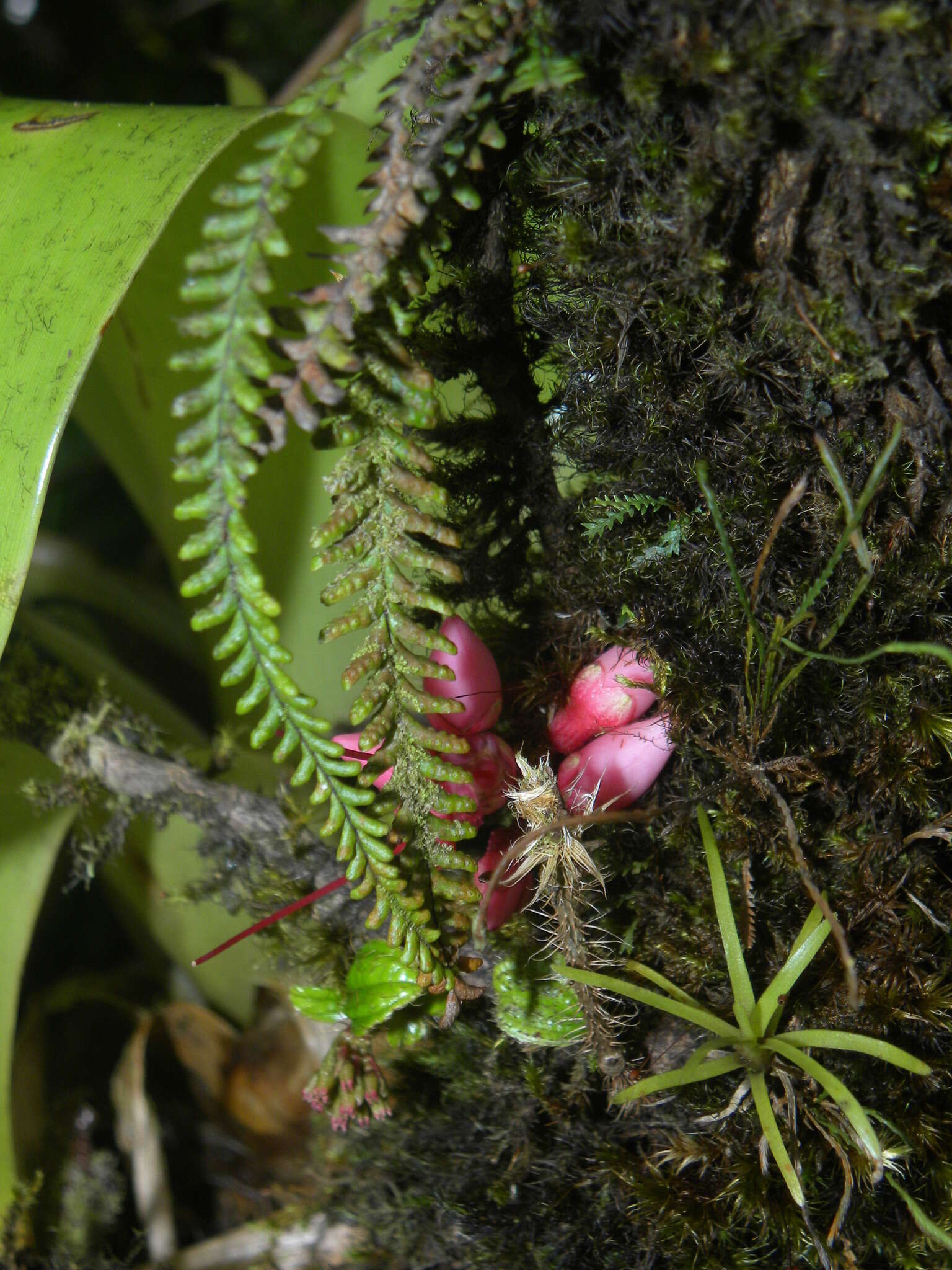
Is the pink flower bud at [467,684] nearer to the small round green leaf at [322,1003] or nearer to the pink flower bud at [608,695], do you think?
the pink flower bud at [608,695]

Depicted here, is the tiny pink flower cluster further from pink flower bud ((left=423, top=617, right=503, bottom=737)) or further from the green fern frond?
the green fern frond

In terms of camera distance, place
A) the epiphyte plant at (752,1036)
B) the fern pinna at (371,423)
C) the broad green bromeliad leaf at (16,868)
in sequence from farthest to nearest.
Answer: the broad green bromeliad leaf at (16,868), the epiphyte plant at (752,1036), the fern pinna at (371,423)

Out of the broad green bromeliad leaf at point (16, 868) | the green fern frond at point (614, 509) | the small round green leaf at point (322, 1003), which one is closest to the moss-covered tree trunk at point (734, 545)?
the green fern frond at point (614, 509)

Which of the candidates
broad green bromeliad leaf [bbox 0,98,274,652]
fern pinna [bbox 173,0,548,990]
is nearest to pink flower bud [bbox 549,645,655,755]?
fern pinna [bbox 173,0,548,990]

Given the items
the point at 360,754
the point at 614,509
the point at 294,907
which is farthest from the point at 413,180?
the point at 294,907

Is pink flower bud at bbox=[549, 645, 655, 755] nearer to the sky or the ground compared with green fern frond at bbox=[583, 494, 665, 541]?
nearer to the ground

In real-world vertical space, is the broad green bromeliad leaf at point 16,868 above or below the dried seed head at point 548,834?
below

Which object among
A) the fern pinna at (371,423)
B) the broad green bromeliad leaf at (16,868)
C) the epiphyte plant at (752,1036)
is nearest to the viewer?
the fern pinna at (371,423)
